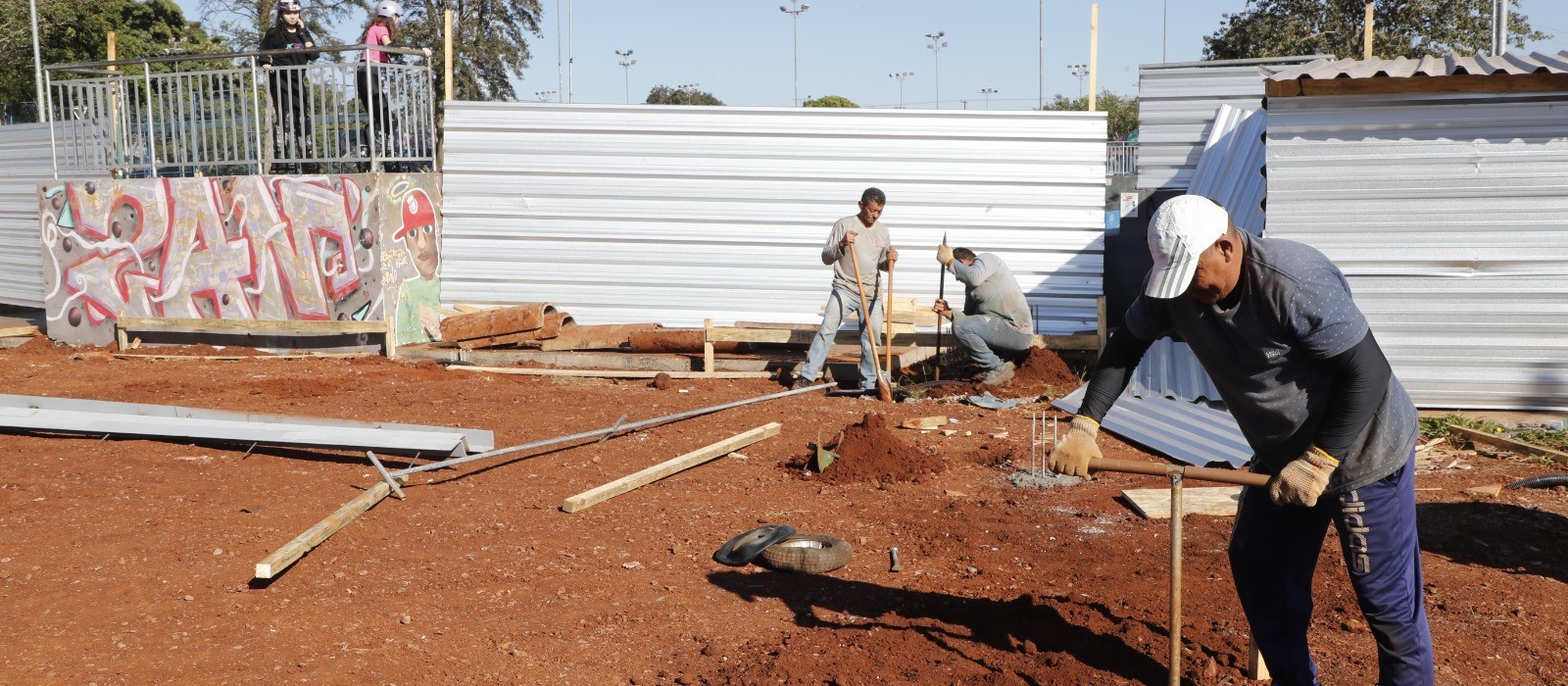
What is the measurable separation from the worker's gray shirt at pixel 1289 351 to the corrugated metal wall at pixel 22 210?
705 inches

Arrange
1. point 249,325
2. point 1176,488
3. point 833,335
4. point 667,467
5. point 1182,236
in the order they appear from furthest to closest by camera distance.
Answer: point 249,325 < point 833,335 < point 667,467 < point 1176,488 < point 1182,236

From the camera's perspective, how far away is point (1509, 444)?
8141mm

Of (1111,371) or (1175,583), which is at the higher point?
(1111,371)

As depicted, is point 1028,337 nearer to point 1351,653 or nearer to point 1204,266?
point 1351,653

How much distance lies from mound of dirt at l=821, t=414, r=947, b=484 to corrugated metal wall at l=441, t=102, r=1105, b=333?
5.67m

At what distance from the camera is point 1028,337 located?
11.1 metres

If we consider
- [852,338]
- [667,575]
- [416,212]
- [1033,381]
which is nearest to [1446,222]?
[1033,381]

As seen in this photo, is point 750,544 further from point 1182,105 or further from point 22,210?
point 22,210

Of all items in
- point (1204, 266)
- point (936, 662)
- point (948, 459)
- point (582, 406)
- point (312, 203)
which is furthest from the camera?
point (312, 203)

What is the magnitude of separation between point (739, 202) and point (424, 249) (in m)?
3.77

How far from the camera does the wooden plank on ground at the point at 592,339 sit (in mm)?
13055

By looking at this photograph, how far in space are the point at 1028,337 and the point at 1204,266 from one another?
769cm

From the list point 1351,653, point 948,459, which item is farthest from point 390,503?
point 1351,653

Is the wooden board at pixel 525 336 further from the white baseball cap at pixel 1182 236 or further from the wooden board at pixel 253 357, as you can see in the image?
the white baseball cap at pixel 1182 236
